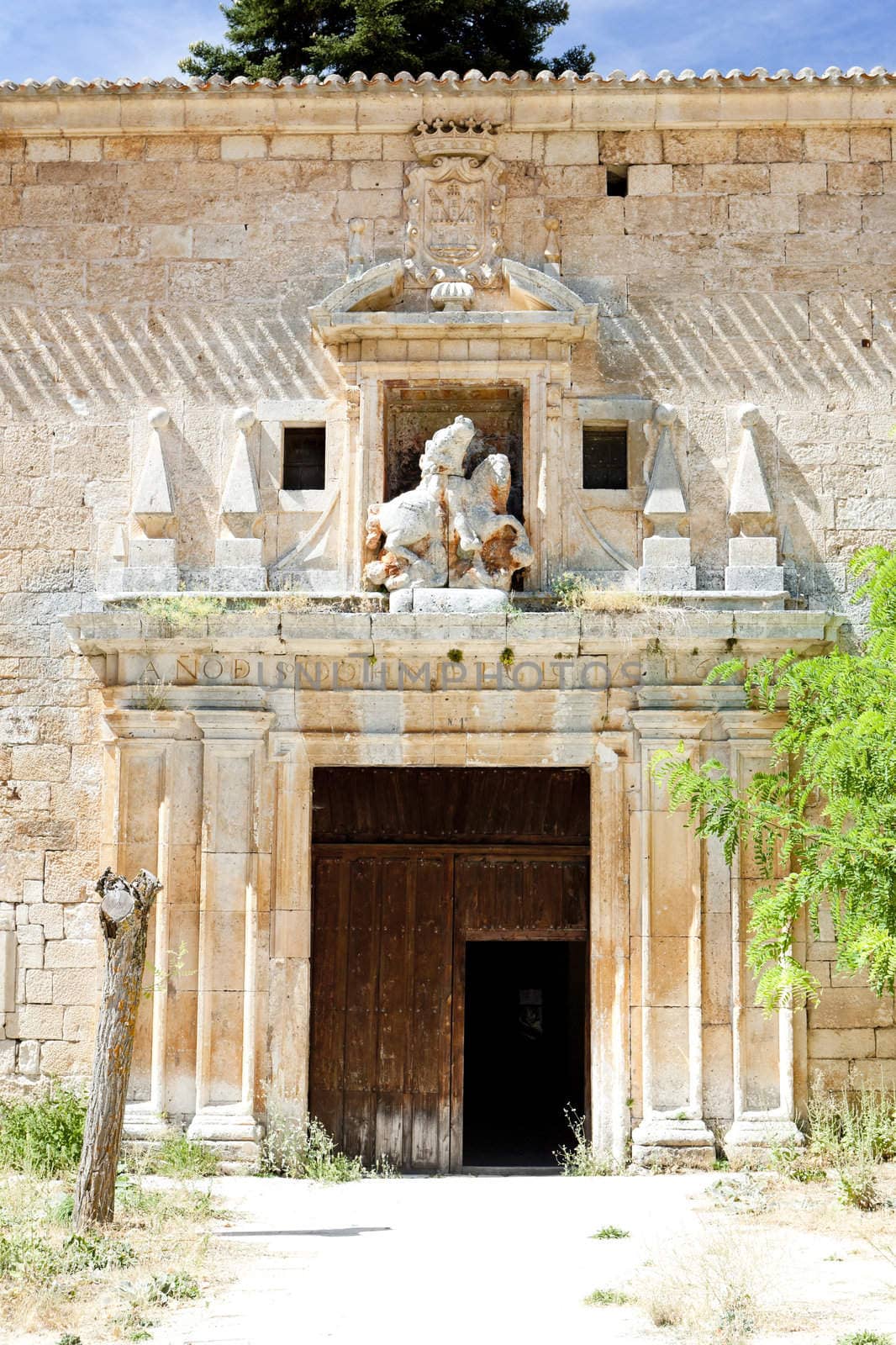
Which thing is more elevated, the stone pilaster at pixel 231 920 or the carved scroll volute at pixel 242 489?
the carved scroll volute at pixel 242 489

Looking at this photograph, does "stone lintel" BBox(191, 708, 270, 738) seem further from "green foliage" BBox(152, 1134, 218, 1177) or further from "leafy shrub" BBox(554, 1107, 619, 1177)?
"leafy shrub" BBox(554, 1107, 619, 1177)

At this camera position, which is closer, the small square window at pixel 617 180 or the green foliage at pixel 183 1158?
the green foliage at pixel 183 1158

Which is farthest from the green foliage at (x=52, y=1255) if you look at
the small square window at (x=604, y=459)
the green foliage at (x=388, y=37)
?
the green foliage at (x=388, y=37)

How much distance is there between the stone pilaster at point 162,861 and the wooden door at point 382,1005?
878 mm

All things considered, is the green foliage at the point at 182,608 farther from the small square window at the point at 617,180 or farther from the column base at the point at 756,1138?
the column base at the point at 756,1138

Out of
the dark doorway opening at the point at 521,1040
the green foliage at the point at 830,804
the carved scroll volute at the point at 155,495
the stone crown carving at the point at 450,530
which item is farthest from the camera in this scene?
the dark doorway opening at the point at 521,1040

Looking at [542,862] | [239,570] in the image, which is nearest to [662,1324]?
[542,862]

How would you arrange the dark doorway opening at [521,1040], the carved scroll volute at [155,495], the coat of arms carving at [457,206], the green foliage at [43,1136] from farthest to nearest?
the dark doorway opening at [521,1040], the coat of arms carving at [457,206], the carved scroll volute at [155,495], the green foliage at [43,1136]

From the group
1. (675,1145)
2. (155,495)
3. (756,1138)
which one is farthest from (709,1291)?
(155,495)

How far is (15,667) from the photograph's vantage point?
1007 cm

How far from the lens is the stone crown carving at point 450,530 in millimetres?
9758

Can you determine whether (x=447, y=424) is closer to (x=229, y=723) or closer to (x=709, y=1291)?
(x=229, y=723)

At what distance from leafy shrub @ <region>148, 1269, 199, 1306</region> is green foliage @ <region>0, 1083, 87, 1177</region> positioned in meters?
2.36

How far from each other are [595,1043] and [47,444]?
5192 mm
